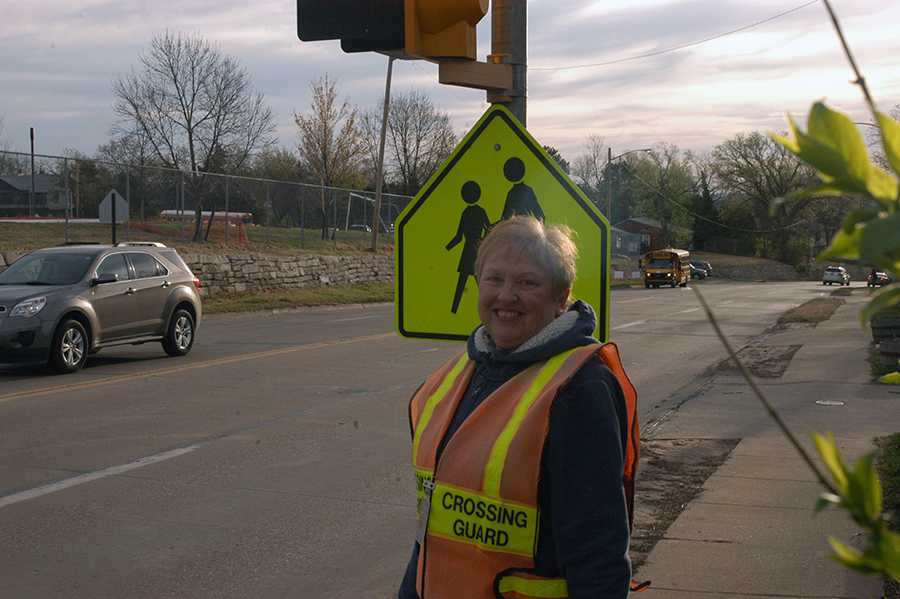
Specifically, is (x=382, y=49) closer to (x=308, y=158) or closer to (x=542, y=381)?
(x=542, y=381)

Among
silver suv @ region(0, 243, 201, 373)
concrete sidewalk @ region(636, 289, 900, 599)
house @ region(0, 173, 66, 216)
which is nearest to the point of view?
concrete sidewalk @ region(636, 289, 900, 599)

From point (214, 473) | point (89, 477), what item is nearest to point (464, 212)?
point (214, 473)

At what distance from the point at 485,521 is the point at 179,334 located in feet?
48.1

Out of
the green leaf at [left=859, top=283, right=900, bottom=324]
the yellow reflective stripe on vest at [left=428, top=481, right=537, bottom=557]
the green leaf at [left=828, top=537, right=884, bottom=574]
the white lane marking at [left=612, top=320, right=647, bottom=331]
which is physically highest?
the green leaf at [left=859, top=283, right=900, bottom=324]

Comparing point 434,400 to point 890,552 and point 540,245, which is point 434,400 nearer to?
point 540,245

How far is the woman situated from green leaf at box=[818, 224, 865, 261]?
1.54 meters

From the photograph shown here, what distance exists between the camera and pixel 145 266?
16.3 metres

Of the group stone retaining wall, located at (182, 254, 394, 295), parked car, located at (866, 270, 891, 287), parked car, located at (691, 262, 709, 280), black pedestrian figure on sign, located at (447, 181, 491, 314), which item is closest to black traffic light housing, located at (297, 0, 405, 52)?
black pedestrian figure on sign, located at (447, 181, 491, 314)

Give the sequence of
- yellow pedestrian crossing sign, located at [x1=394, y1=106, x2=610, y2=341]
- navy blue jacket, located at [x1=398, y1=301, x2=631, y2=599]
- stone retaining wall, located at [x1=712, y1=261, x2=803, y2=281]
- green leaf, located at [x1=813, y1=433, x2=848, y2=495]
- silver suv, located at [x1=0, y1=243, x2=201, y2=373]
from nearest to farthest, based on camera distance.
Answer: green leaf, located at [x1=813, y1=433, x2=848, y2=495]
navy blue jacket, located at [x1=398, y1=301, x2=631, y2=599]
yellow pedestrian crossing sign, located at [x1=394, y1=106, x2=610, y2=341]
silver suv, located at [x1=0, y1=243, x2=201, y2=373]
stone retaining wall, located at [x1=712, y1=261, x2=803, y2=281]

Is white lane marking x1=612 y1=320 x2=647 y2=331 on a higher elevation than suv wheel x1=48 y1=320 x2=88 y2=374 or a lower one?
lower

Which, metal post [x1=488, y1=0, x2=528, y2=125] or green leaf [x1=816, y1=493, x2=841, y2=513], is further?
metal post [x1=488, y1=0, x2=528, y2=125]

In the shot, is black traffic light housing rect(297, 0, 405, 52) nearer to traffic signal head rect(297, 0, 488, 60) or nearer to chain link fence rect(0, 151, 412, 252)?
traffic signal head rect(297, 0, 488, 60)

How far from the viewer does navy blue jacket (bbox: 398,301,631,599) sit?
242 centimetres

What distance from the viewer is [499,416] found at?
102 inches
